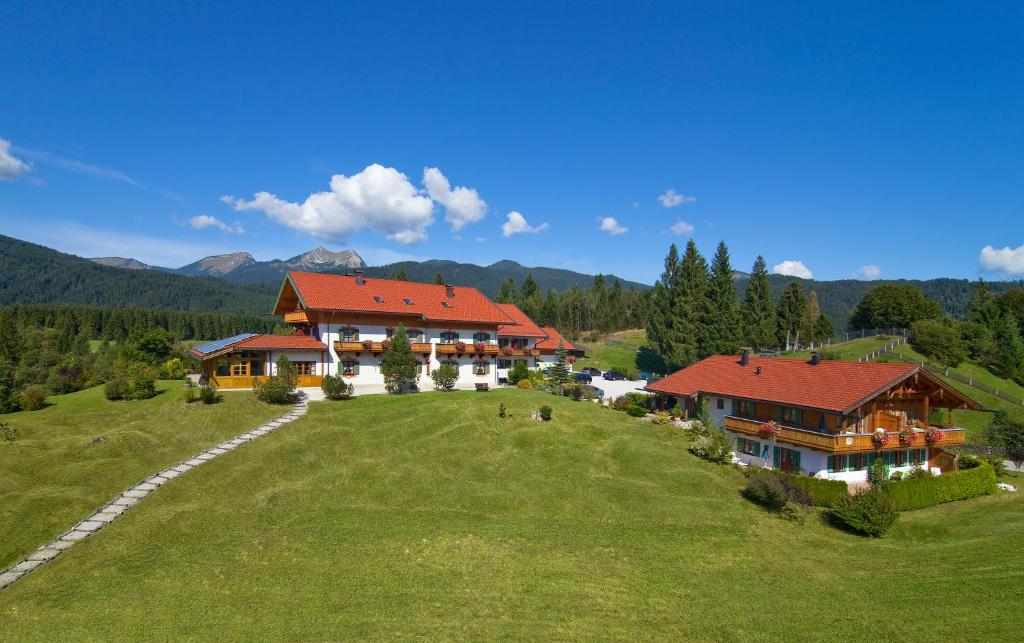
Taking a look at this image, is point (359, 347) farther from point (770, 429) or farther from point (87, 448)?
point (770, 429)

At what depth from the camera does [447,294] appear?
5400 centimetres

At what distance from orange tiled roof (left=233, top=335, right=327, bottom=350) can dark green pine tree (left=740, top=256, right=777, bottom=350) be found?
197 ft

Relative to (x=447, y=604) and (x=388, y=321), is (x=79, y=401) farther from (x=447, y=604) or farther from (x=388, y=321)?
(x=447, y=604)

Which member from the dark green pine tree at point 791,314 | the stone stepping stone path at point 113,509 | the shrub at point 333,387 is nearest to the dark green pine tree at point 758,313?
the dark green pine tree at point 791,314

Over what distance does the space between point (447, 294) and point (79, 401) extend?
3062 cm

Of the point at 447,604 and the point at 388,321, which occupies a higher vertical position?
the point at 388,321

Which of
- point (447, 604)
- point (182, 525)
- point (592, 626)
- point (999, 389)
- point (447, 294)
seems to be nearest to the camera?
point (592, 626)

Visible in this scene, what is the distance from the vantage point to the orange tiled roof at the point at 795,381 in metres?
29.7

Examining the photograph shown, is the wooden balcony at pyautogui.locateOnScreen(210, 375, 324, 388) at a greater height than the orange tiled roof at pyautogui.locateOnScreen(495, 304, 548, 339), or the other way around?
the orange tiled roof at pyautogui.locateOnScreen(495, 304, 548, 339)

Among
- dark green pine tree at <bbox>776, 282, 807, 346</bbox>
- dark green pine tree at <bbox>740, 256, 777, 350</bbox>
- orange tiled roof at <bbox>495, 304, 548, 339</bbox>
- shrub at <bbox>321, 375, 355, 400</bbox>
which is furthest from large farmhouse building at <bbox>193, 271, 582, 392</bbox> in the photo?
dark green pine tree at <bbox>776, 282, 807, 346</bbox>

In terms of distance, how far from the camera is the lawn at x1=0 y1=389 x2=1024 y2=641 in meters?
14.5

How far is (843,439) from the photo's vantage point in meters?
28.4

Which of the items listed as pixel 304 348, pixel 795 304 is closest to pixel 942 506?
pixel 304 348

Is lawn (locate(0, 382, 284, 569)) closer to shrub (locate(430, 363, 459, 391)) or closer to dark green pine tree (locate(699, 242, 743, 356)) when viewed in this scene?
shrub (locate(430, 363, 459, 391))
